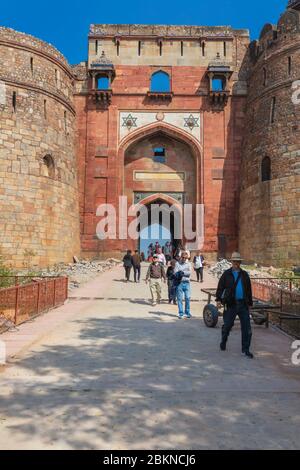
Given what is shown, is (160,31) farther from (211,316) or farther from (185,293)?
(211,316)

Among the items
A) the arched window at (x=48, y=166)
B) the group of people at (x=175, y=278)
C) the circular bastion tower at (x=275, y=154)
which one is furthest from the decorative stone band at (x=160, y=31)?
the group of people at (x=175, y=278)

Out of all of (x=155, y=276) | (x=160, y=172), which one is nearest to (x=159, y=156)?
(x=160, y=172)

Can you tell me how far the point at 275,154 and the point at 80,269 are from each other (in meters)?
11.2

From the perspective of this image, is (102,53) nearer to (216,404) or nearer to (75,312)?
(75,312)

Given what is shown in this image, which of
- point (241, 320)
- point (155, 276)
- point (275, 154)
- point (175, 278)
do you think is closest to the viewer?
point (241, 320)

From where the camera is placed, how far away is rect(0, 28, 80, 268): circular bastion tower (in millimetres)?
18172

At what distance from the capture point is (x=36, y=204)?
19.0 m

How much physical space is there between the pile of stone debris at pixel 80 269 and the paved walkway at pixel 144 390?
7.67 meters

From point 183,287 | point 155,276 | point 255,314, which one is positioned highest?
point 155,276

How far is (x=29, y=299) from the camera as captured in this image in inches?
314

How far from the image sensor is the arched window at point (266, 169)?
2036 centimetres

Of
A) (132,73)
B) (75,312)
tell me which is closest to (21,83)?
(132,73)

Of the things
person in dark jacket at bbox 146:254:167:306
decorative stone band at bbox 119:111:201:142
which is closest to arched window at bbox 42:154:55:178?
decorative stone band at bbox 119:111:201:142

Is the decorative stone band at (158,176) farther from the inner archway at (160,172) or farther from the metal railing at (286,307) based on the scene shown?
the metal railing at (286,307)
